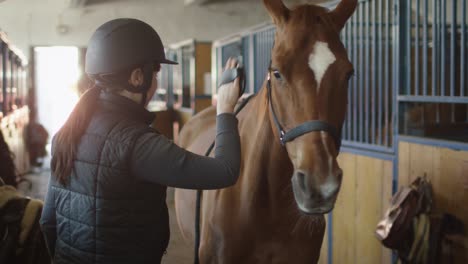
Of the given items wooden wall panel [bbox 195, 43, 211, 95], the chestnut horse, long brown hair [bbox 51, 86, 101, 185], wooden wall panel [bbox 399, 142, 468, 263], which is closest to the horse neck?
the chestnut horse

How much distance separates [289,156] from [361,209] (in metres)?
1.43

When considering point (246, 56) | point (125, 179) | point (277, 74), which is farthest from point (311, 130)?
point (246, 56)

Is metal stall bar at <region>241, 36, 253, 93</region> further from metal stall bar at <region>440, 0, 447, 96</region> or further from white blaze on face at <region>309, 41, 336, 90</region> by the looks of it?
white blaze on face at <region>309, 41, 336, 90</region>

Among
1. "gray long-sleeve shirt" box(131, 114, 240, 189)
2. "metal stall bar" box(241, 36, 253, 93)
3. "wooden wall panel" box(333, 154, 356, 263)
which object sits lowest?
"wooden wall panel" box(333, 154, 356, 263)

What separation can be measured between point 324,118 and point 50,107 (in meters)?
10.3

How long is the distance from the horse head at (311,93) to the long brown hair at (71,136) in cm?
55

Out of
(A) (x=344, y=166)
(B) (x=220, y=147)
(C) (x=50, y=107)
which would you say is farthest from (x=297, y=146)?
(C) (x=50, y=107)

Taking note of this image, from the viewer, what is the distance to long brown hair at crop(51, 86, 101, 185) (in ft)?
3.90

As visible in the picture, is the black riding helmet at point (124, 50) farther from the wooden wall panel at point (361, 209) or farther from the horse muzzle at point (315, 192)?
the wooden wall panel at point (361, 209)

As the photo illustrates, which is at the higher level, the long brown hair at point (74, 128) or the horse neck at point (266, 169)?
A: the long brown hair at point (74, 128)

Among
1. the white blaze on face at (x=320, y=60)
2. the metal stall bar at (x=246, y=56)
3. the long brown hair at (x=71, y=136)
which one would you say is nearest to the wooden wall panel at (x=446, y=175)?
the white blaze on face at (x=320, y=60)

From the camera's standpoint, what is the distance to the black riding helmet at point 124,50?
4.09 feet

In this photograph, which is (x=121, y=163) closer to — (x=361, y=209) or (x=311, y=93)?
(x=311, y=93)

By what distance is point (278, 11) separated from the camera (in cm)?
154
